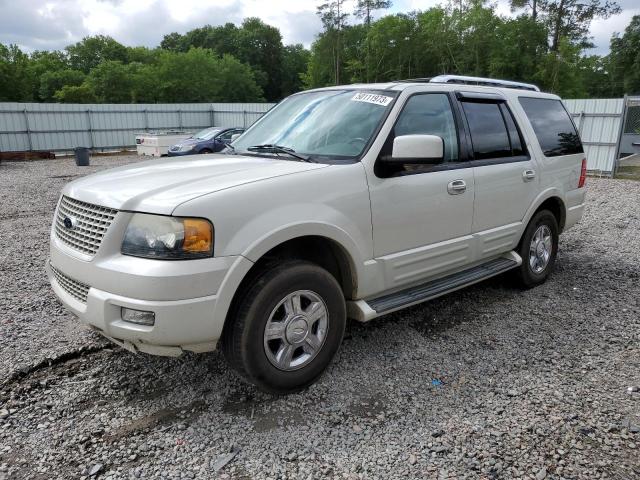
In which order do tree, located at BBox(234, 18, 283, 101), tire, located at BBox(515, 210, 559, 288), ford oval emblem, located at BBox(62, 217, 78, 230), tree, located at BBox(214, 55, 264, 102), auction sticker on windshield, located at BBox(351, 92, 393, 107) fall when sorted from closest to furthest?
ford oval emblem, located at BBox(62, 217, 78, 230)
auction sticker on windshield, located at BBox(351, 92, 393, 107)
tire, located at BBox(515, 210, 559, 288)
tree, located at BBox(214, 55, 264, 102)
tree, located at BBox(234, 18, 283, 101)

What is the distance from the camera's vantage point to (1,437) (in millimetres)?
2828

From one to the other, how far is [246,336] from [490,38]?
1828 inches

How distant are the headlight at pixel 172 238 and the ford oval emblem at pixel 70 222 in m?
0.60

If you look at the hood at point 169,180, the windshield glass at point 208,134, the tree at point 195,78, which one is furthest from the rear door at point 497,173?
the tree at point 195,78

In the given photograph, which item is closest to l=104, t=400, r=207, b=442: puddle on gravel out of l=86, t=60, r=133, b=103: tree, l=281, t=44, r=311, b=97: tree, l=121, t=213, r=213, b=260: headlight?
l=121, t=213, r=213, b=260: headlight

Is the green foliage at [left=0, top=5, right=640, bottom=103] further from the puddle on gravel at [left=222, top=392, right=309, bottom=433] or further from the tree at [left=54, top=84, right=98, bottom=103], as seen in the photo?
the puddle on gravel at [left=222, top=392, right=309, bottom=433]

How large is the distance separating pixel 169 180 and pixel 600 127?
16.1 metres

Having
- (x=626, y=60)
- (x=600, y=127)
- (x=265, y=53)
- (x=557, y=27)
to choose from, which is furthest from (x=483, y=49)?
(x=265, y=53)

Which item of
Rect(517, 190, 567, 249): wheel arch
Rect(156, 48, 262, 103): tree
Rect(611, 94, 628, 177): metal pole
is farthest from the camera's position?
Rect(156, 48, 262, 103): tree

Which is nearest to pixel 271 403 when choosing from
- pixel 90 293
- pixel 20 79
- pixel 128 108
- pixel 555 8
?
pixel 90 293

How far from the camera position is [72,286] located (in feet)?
10.1

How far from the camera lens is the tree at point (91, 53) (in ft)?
270

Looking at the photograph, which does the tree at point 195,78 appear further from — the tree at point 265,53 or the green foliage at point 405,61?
the tree at point 265,53

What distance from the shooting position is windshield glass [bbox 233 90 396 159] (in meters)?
3.62
